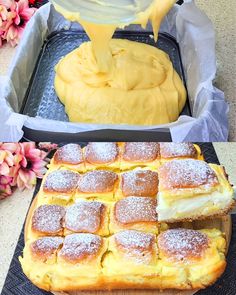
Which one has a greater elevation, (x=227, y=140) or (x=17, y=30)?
(x=17, y=30)

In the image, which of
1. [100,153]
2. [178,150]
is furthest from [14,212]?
[178,150]

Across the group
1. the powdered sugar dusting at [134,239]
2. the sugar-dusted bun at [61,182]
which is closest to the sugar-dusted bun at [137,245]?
the powdered sugar dusting at [134,239]

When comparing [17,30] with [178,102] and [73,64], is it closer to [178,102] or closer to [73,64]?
[73,64]

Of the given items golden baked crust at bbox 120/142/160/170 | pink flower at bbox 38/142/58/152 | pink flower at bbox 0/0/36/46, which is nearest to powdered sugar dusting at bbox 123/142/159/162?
golden baked crust at bbox 120/142/160/170

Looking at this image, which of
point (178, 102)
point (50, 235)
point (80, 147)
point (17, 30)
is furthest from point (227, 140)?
point (17, 30)

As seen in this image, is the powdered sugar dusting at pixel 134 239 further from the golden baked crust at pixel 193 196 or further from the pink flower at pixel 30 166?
the pink flower at pixel 30 166

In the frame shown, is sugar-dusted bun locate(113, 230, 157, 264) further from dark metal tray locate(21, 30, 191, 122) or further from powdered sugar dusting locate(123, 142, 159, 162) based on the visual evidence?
dark metal tray locate(21, 30, 191, 122)

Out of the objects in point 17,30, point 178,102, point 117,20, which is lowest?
point 178,102

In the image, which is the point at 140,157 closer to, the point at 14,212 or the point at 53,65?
the point at 14,212
